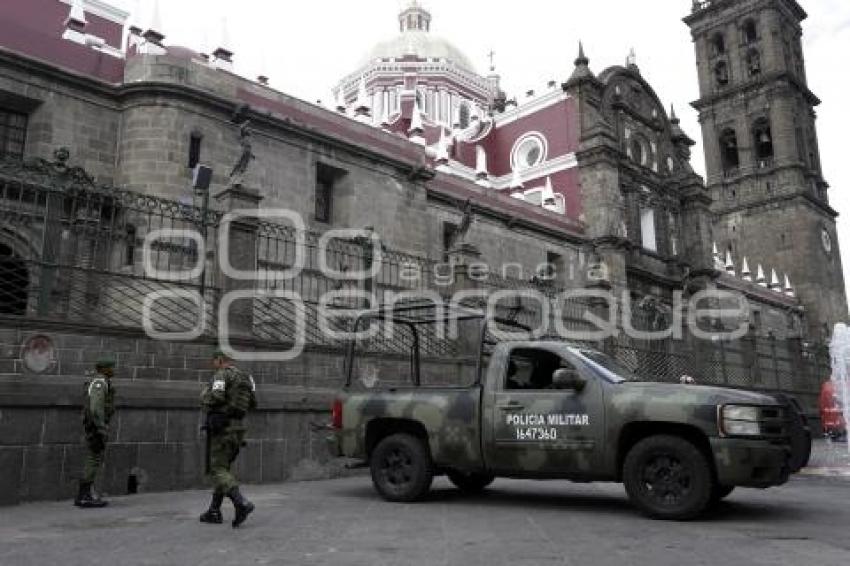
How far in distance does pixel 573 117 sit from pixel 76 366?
87.9 feet

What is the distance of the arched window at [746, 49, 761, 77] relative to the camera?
5100cm

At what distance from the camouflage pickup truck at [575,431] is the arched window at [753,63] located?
2005 inches

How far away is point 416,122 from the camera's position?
29297 millimetres

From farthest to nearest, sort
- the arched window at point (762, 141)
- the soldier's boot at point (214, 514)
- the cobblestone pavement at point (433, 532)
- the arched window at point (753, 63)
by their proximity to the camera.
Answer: the arched window at point (753, 63) < the arched window at point (762, 141) < the soldier's boot at point (214, 514) < the cobblestone pavement at point (433, 532)

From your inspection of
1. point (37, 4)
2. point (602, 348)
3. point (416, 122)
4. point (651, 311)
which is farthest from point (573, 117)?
point (37, 4)

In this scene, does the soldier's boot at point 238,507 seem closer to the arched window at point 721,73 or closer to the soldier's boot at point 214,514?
the soldier's boot at point 214,514

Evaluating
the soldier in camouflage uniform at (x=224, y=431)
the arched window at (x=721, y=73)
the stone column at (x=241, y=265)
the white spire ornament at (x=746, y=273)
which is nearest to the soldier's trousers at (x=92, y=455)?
the soldier in camouflage uniform at (x=224, y=431)

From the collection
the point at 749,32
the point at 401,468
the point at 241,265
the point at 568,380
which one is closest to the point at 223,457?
the point at 401,468

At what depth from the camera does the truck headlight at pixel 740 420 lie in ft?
20.4

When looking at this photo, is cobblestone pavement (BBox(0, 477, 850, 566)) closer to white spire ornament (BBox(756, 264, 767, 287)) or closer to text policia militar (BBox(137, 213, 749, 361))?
text policia militar (BBox(137, 213, 749, 361))

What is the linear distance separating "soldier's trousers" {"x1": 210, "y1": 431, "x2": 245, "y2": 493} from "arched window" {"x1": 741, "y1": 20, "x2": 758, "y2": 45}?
5490 centimetres

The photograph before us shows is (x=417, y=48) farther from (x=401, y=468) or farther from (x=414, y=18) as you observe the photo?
(x=401, y=468)

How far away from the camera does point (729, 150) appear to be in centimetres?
5306

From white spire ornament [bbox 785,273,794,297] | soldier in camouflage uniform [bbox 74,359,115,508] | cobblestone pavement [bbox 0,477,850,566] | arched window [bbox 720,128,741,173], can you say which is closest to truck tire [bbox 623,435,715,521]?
cobblestone pavement [bbox 0,477,850,566]
